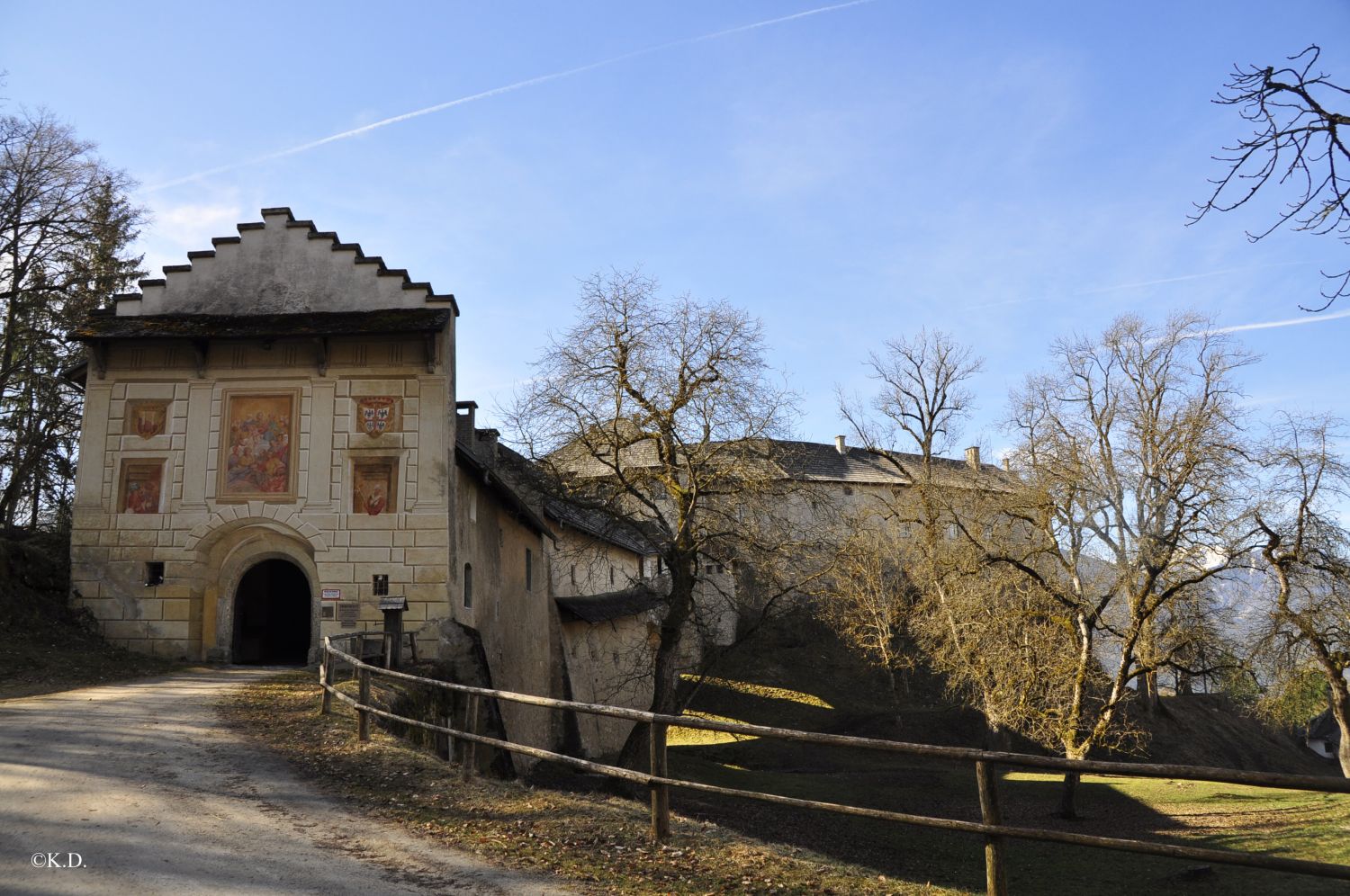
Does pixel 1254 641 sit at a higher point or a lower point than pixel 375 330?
lower

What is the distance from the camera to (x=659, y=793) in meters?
7.20

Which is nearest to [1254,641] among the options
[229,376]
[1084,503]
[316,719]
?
[1084,503]

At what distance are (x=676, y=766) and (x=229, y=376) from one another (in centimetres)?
1432

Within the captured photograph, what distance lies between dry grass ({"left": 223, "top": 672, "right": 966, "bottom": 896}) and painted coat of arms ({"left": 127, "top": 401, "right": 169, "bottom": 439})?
37.2ft

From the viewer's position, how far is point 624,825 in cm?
757

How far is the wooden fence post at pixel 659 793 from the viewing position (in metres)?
7.13

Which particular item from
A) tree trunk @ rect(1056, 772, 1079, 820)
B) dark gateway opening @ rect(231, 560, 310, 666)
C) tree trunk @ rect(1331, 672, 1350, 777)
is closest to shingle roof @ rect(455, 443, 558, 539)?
dark gateway opening @ rect(231, 560, 310, 666)

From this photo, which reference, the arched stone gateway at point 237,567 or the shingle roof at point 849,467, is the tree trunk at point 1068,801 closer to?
the arched stone gateway at point 237,567

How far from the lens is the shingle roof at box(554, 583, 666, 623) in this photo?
29.5 meters

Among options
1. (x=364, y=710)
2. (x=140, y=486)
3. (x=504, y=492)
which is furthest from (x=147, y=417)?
(x=364, y=710)

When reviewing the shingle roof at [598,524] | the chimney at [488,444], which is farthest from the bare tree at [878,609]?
the chimney at [488,444]

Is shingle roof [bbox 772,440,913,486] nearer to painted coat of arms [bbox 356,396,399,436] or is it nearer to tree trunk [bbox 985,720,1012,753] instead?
tree trunk [bbox 985,720,1012,753]

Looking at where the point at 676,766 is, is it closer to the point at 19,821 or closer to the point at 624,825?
the point at 624,825

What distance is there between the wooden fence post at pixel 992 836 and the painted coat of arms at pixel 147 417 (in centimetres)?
1869
